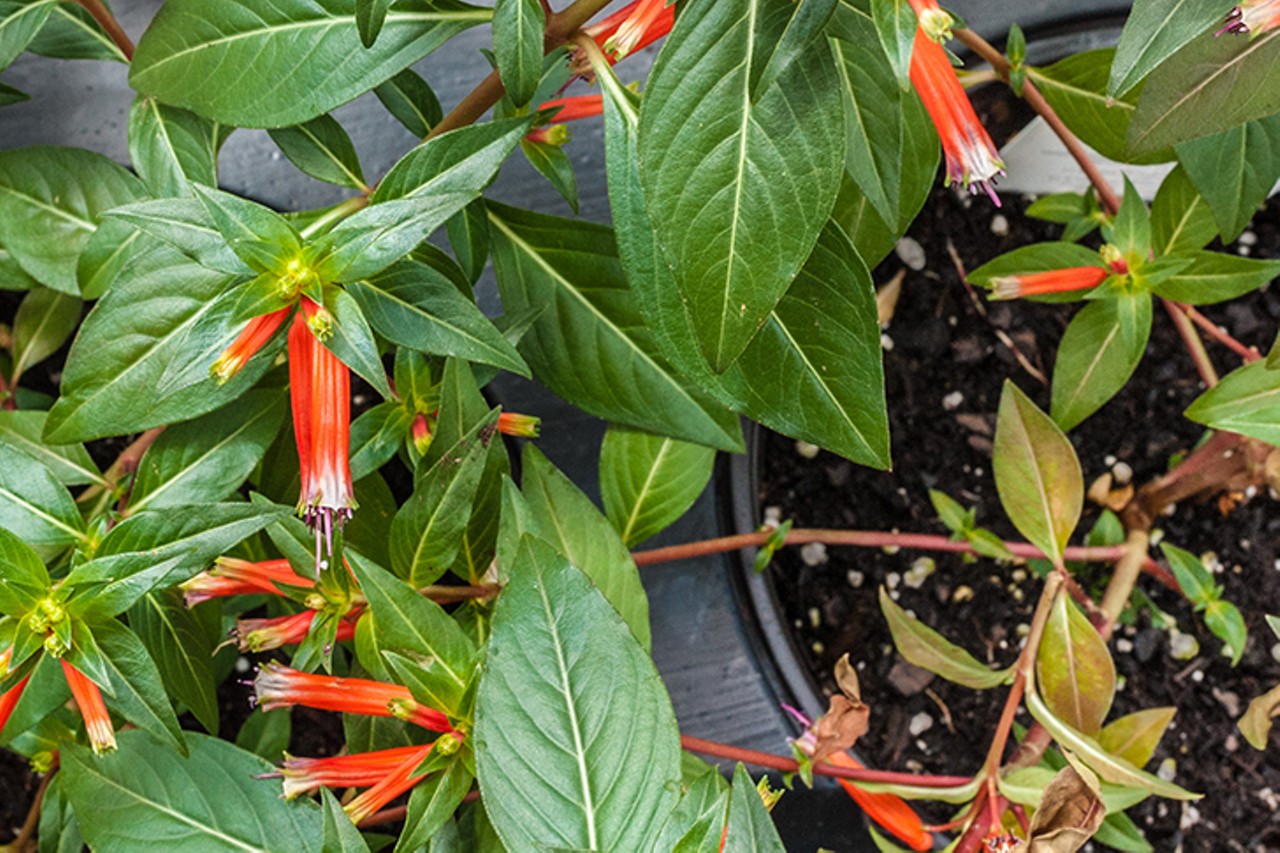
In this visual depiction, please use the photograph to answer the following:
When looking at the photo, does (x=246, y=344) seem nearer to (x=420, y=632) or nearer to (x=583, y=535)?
(x=420, y=632)

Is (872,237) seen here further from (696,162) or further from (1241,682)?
(1241,682)

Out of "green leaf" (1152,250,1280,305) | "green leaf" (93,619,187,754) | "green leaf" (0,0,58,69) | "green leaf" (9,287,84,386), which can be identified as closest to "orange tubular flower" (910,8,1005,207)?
"green leaf" (1152,250,1280,305)

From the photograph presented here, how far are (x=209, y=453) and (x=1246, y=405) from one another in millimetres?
679

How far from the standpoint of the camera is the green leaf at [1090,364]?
34.9 inches

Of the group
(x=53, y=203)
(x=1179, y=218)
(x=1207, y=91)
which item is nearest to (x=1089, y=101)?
(x=1179, y=218)

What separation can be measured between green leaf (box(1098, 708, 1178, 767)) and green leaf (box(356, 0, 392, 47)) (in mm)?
731

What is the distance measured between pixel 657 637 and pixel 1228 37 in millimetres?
677

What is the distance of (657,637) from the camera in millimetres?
1051

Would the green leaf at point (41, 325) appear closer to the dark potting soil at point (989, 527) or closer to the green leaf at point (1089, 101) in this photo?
the dark potting soil at point (989, 527)

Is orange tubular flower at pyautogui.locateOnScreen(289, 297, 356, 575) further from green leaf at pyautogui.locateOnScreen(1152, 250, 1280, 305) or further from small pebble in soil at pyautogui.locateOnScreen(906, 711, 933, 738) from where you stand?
small pebble in soil at pyautogui.locateOnScreen(906, 711, 933, 738)

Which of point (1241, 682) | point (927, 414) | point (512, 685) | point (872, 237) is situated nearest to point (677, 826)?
point (512, 685)

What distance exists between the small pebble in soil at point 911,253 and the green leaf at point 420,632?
0.69 metres

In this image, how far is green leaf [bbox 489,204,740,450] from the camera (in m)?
0.76

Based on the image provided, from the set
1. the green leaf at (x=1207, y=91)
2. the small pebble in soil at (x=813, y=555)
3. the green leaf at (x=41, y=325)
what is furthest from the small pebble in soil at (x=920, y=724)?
the green leaf at (x=41, y=325)
